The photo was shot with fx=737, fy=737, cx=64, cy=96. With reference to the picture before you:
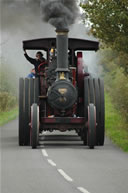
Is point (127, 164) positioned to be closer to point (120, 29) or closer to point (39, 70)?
point (39, 70)

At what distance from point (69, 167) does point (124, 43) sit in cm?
1444

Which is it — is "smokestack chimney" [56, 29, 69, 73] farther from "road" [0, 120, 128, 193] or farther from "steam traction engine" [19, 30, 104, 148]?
"road" [0, 120, 128, 193]

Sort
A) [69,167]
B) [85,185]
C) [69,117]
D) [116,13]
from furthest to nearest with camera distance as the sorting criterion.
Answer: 1. [116,13]
2. [69,117]
3. [69,167]
4. [85,185]

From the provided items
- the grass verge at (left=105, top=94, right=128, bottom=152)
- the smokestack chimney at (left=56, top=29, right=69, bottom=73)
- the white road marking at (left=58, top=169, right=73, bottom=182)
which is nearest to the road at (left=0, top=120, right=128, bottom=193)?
the white road marking at (left=58, top=169, right=73, bottom=182)

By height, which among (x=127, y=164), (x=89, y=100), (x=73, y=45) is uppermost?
(x=73, y=45)

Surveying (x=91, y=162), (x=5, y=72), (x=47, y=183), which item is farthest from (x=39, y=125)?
(x=5, y=72)

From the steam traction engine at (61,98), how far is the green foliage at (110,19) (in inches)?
252

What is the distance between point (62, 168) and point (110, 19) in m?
14.5

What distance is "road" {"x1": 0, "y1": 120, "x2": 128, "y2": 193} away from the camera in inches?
476

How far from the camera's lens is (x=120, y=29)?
97.0 ft

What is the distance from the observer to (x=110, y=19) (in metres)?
28.5

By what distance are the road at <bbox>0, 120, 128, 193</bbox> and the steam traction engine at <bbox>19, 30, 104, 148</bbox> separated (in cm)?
52

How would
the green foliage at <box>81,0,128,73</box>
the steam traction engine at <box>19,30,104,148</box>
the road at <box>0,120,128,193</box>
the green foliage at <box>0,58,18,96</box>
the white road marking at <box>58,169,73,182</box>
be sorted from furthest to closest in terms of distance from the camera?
the green foliage at <box>0,58,18,96</box> < the green foliage at <box>81,0,128,73</box> < the steam traction engine at <box>19,30,104,148</box> < the white road marking at <box>58,169,73,182</box> < the road at <box>0,120,128,193</box>

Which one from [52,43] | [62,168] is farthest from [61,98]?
[62,168]
